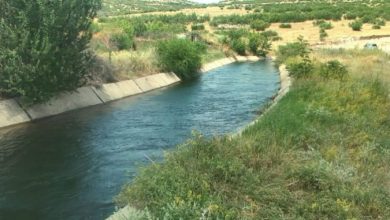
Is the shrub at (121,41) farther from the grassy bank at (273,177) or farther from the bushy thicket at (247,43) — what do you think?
the grassy bank at (273,177)

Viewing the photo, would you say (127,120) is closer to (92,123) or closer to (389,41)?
(92,123)

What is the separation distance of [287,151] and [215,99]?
21259 millimetres

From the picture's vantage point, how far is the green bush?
4781 cm

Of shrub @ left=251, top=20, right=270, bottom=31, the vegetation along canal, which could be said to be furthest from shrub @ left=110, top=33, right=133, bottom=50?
shrub @ left=251, top=20, right=270, bottom=31

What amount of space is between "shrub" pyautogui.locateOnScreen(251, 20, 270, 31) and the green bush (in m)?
59.0

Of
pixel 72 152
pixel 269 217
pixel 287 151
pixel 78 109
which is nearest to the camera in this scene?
pixel 269 217

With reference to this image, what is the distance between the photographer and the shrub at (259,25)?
108 meters

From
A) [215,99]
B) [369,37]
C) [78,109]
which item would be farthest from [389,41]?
[78,109]

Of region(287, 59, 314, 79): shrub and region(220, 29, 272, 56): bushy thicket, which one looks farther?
region(220, 29, 272, 56): bushy thicket

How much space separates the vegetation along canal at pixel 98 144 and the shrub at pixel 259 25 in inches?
2737

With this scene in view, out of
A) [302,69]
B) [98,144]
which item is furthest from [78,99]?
[302,69]

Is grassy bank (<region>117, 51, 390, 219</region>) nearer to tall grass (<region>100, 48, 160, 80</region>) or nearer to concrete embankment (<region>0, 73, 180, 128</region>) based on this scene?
concrete embankment (<region>0, 73, 180, 128</region>)

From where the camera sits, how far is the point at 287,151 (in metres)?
15.0

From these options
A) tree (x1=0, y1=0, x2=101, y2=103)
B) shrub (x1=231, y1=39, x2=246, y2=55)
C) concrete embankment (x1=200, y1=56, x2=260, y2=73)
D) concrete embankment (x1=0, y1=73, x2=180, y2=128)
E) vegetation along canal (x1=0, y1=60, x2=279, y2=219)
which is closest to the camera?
vegetation along canal (x1=0, y1=60, x2=279, y2=219)
